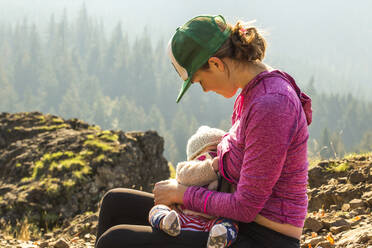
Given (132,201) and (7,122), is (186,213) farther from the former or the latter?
(7,122)

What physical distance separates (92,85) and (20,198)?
466ft

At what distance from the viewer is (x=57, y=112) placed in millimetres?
126812

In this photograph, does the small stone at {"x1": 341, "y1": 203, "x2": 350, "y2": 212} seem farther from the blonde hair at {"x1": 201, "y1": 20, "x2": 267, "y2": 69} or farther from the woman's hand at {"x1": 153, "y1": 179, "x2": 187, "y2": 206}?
the blonde hair at {"x1": 201, "y1": 20, "x2": 267, "y2": 69}

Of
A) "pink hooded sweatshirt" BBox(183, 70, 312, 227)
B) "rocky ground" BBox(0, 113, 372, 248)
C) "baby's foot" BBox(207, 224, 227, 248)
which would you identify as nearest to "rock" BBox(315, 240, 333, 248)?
"rocky ground" BBox(0, 113, 372, 248)

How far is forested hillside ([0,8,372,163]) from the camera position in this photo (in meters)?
123

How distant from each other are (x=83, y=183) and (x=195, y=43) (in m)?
4.72

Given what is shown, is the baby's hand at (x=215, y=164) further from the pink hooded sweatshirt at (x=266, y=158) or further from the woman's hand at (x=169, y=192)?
the woman's hand at (x=169, y=192)

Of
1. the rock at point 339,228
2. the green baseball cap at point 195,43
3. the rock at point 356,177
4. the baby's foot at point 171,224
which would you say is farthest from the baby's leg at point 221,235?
the rock at point 356,177

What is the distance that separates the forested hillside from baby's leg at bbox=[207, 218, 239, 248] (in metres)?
99.3

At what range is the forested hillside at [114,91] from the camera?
123m

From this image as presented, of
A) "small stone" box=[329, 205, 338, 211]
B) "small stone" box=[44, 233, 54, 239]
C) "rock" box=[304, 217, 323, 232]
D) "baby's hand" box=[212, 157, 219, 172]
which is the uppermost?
"baby's hand" box=[212, 157, 219, 172]

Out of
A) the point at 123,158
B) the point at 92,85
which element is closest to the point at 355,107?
the point at 92,85

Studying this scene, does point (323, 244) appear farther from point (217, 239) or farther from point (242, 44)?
point (242, 44)

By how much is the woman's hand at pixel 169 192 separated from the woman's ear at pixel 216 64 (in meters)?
0.77
